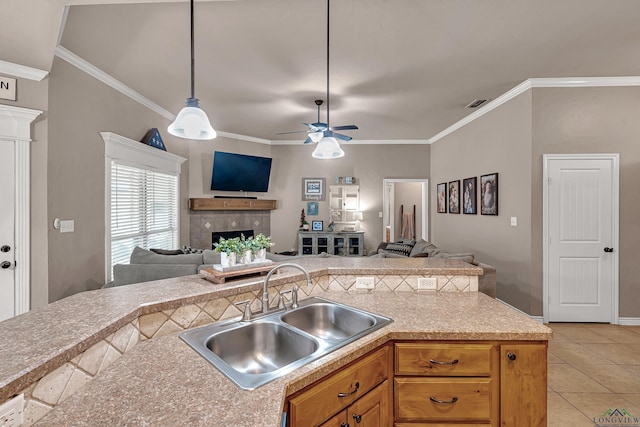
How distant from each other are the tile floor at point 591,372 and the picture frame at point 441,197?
275cm

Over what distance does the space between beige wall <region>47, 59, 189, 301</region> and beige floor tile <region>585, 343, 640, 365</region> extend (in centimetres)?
510

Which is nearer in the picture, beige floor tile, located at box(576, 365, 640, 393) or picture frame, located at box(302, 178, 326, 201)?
beige floor tile, located at box(576, 365, 640, 393)

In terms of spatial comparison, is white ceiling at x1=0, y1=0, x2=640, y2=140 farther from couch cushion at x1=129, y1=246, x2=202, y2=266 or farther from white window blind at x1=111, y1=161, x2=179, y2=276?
couch cushion at x1=129, y1=246, x2=202, y2=266

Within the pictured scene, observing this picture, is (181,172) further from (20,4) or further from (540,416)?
(540,416)

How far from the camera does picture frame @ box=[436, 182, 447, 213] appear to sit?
5.69 m

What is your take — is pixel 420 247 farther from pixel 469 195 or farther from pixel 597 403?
pixel 597 403

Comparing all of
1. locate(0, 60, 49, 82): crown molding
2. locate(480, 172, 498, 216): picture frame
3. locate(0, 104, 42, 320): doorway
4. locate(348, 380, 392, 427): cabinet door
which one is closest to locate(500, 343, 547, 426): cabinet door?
locate(348, 380, 392, 427): cabinet door

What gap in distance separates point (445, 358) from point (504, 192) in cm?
333

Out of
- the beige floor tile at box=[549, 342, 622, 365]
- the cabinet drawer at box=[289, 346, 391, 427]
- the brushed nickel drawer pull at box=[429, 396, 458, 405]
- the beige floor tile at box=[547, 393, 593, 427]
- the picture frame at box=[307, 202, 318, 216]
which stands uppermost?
the picture frame at box=[307, 202, 318, 216]

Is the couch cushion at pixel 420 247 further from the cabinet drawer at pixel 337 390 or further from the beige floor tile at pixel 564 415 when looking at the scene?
the cabinet drawer at pixel 337 390

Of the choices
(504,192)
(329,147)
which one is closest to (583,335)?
(504,192)

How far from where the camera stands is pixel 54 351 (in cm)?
81

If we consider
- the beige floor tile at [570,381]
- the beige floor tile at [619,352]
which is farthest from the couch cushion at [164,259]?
the beige floor tile at [619,352]

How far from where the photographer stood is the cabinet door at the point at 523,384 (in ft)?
4.37
